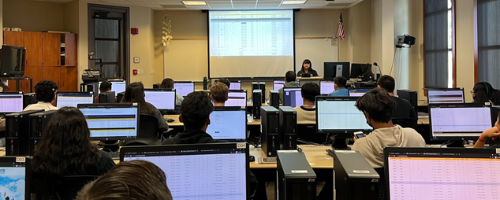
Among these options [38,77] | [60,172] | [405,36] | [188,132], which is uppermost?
[405,36]

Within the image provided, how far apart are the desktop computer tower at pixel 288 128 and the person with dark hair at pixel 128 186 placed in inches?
102

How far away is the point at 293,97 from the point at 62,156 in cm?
468

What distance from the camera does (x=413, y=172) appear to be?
5.66 feet

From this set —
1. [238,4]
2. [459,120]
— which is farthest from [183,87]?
[459,120]

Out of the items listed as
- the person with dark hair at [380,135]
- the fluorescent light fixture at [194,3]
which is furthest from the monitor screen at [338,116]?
the fluorescent light fixture at [194,3]

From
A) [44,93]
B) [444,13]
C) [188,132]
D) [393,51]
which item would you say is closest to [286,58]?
[393,51]

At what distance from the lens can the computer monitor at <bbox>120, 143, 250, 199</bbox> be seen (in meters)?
1.77

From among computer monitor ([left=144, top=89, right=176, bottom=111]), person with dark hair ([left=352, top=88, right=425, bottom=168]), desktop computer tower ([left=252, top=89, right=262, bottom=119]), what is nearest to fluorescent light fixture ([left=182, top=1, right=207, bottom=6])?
computer monitor ([left=144, top=89, right=176, bottom=111])

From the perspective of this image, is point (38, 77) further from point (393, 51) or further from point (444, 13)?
point (444, 13)

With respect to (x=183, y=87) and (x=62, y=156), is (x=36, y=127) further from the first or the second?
(x=183, y=87)

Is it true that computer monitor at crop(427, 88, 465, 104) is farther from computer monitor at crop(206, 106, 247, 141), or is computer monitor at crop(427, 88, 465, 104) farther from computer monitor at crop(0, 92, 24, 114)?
computer monitor at crop(0, 92, 24, 114)

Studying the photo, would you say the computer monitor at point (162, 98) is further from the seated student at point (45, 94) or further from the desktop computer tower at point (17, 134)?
the desktop computer tower at point (17, 134)

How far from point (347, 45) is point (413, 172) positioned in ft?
36.3

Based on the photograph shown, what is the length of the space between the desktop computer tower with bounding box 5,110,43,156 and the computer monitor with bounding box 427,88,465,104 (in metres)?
4.91
